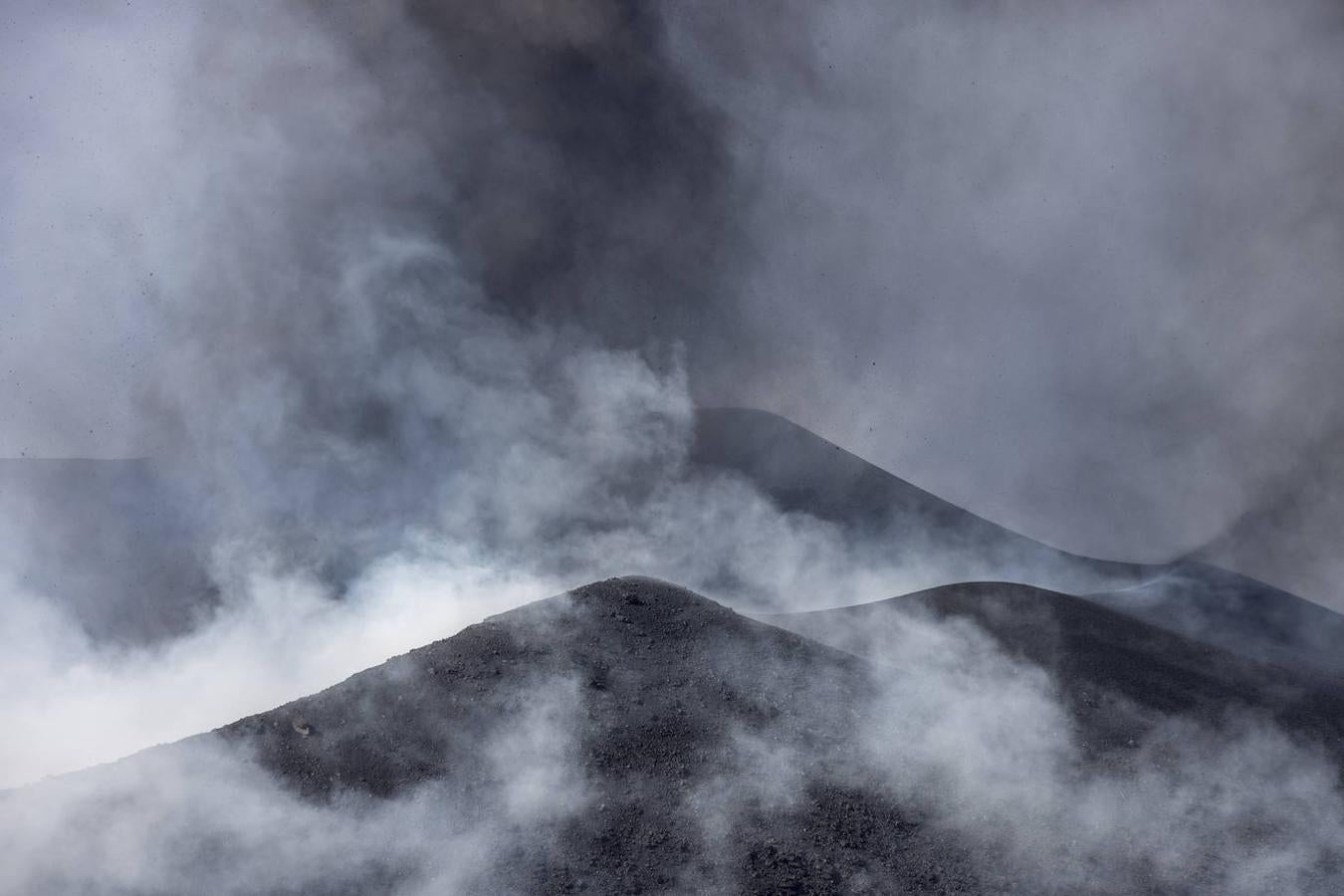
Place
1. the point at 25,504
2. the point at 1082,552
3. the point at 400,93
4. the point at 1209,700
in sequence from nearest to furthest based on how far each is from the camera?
the point at 1209,700 < the point at 25,504 < the point at 400,93 < the point at 1082,552

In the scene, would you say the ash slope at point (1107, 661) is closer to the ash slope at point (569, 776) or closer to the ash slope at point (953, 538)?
the ash slope at point (953, 538)

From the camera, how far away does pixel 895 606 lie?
11.3 meters

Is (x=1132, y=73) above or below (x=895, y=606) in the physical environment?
above

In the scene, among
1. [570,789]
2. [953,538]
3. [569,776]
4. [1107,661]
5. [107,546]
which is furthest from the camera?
[953,538]

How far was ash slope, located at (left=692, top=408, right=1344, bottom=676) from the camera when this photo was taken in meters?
12.3

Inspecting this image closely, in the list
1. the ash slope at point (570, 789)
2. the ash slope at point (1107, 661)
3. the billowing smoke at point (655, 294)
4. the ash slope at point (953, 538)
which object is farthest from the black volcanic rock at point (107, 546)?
the ash slope at point (1107, 661)

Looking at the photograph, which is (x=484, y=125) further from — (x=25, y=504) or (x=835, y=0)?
(x=25, y=504)

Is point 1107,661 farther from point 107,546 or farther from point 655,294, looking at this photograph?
point 107,546

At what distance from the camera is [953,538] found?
13000mm

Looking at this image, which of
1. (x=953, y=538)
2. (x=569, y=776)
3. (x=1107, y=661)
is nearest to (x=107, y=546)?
→ (x=569, y=776)

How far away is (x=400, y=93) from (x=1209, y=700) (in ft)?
32.3

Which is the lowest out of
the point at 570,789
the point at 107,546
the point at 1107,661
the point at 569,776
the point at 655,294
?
the point at 570,789

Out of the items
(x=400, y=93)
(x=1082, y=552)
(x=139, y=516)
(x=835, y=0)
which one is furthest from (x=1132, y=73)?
(x=139, y=516)

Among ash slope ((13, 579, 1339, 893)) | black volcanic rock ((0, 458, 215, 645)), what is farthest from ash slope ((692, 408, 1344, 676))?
black volcanic rock ((0, 458, 215, 645))
